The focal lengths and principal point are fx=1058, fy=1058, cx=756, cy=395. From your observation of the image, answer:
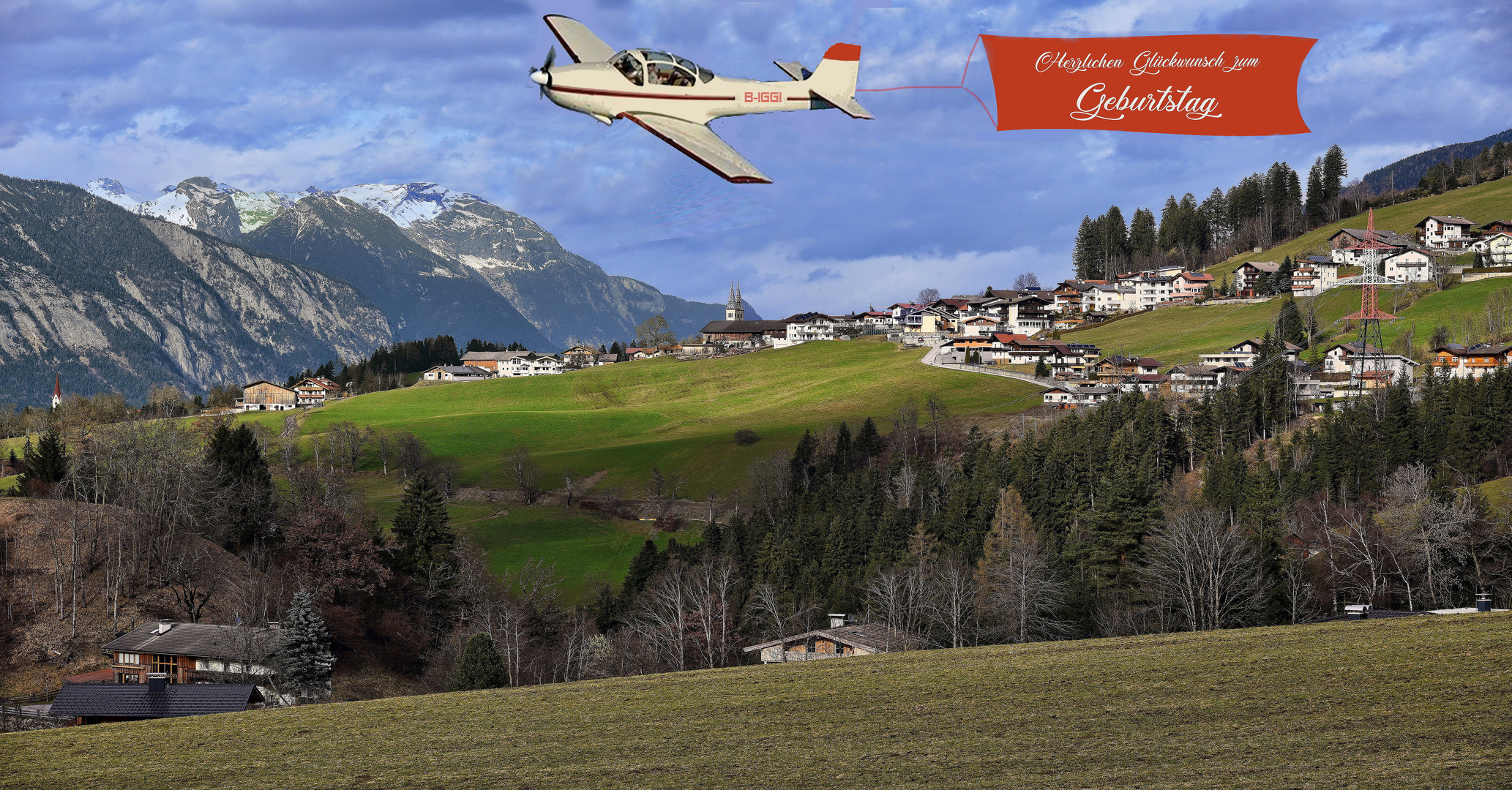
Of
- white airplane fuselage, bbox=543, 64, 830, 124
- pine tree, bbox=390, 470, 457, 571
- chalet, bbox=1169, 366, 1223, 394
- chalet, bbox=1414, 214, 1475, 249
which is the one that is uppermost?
chalet, bbox=1414, 214, 1475, 249

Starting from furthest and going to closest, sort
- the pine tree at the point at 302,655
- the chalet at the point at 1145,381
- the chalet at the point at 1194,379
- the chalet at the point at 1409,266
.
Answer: the chalet at the point at 1409,266, the chalet at the point at 1145,381, the chalet at the point at 1194,379, the pine tree at the point at 302,655

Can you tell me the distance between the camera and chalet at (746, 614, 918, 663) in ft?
181

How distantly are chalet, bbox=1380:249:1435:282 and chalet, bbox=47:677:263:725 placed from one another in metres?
189

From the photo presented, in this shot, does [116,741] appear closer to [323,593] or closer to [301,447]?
[323,593]

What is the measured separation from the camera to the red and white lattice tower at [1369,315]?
122062mm

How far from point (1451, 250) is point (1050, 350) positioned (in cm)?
8046

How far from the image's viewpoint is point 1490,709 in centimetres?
2452

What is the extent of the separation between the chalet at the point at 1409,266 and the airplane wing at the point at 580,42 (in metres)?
197

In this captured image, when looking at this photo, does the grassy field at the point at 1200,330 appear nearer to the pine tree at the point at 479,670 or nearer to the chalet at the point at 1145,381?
the chalet at the point at 1145,381

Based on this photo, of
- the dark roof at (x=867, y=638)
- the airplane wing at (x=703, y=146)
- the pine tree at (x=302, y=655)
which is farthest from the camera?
the dark roof at (x=867, y=638)

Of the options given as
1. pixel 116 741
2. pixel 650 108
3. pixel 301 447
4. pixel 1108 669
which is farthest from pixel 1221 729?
pixel 301 447

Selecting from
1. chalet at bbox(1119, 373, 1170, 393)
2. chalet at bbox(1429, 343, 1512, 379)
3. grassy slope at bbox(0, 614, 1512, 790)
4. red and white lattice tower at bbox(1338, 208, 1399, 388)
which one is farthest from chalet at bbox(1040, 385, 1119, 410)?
grassy slope at bbox(0, 614, 1512, 790)

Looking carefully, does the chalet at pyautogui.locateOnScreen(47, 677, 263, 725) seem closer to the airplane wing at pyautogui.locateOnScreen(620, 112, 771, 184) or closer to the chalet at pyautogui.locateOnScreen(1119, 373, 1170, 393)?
the airplane wing at pyautogui.locateOnScreen(620, 112, 771, 184)

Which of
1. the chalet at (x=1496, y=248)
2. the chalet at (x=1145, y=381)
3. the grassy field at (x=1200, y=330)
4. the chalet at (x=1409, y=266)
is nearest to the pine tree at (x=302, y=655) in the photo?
the chalet at (x=1145, y=381)
